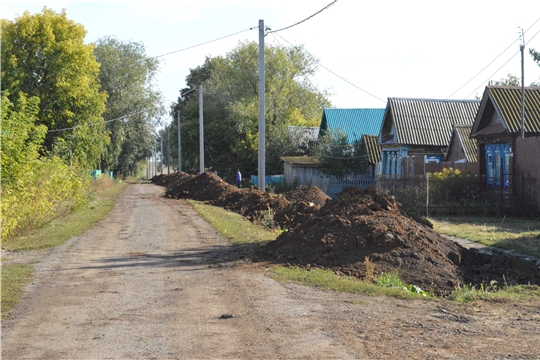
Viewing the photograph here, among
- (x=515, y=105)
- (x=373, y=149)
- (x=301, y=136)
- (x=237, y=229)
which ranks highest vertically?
(x=301, y=136)

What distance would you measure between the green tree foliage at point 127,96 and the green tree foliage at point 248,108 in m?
5.82

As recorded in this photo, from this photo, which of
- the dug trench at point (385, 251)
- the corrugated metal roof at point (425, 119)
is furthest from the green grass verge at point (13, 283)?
the corrugated metal roof at point (425, 119)

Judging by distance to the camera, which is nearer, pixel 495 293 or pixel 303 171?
pixel 495 293

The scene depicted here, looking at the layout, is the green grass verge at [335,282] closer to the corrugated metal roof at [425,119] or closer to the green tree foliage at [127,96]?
the corrugated metal roof at [425,119]

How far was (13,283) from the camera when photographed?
1083cm

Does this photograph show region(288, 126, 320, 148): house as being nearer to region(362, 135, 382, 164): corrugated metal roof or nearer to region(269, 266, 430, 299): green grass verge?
region(362, 135, 382, 164): corrugated metal roof

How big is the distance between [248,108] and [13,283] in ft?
171

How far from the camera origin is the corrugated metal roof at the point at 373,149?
44719mm

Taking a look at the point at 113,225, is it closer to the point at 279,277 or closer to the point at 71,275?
the point at 71,275

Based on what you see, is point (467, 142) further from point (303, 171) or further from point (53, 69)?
point (53, 69)

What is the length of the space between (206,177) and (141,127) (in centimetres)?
2806

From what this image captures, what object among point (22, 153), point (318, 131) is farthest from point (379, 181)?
point (318, 131)

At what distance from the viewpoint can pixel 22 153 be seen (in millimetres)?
17969

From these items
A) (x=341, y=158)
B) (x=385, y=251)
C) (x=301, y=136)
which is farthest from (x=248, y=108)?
(x=385, y=251)
